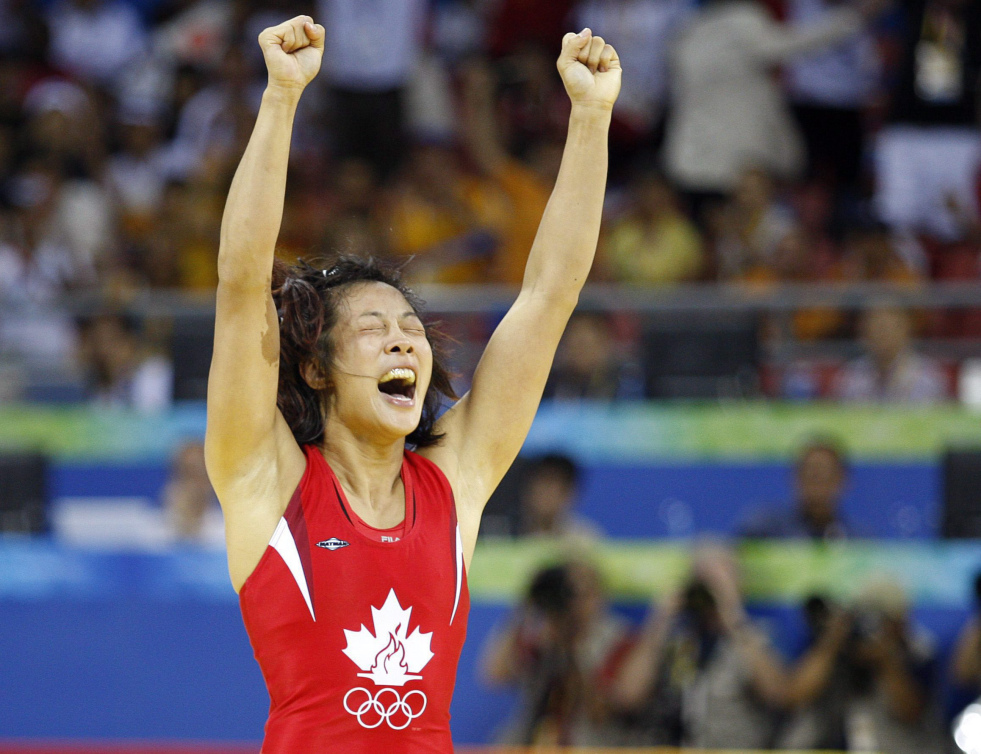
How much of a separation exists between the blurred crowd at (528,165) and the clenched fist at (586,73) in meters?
4.01

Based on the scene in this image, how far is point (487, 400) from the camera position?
10.3 ft

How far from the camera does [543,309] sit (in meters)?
3.16

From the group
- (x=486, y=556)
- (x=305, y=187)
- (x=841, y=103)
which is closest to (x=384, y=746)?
(x=486, y=556)

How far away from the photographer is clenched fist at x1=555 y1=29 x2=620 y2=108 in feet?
10.4

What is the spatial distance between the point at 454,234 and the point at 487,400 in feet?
16.9

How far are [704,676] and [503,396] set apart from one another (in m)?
2.96

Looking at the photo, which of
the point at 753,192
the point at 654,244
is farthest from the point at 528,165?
the point at 753,192

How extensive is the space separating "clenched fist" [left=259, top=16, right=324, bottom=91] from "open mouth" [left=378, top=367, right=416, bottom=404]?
62 centimetres

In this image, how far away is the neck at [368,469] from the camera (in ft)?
9.75

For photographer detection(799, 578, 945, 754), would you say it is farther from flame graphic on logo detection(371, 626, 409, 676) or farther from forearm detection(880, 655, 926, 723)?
flame graphic on logo detection(371, 626, 409, 676)

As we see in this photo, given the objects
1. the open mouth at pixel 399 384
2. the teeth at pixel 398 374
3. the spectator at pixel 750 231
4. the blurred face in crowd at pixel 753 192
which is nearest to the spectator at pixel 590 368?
the spectator at pixel 750 231

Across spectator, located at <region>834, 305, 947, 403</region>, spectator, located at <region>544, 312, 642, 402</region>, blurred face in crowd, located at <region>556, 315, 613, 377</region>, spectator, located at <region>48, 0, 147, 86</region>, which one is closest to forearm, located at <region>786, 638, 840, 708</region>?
spectator, located at <region>834, 305, 947, 403</region>

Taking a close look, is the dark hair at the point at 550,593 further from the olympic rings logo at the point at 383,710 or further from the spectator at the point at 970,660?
the olympic rings logo at the point at 383,710

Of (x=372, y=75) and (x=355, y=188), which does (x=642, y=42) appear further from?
(x=355, y=188)
